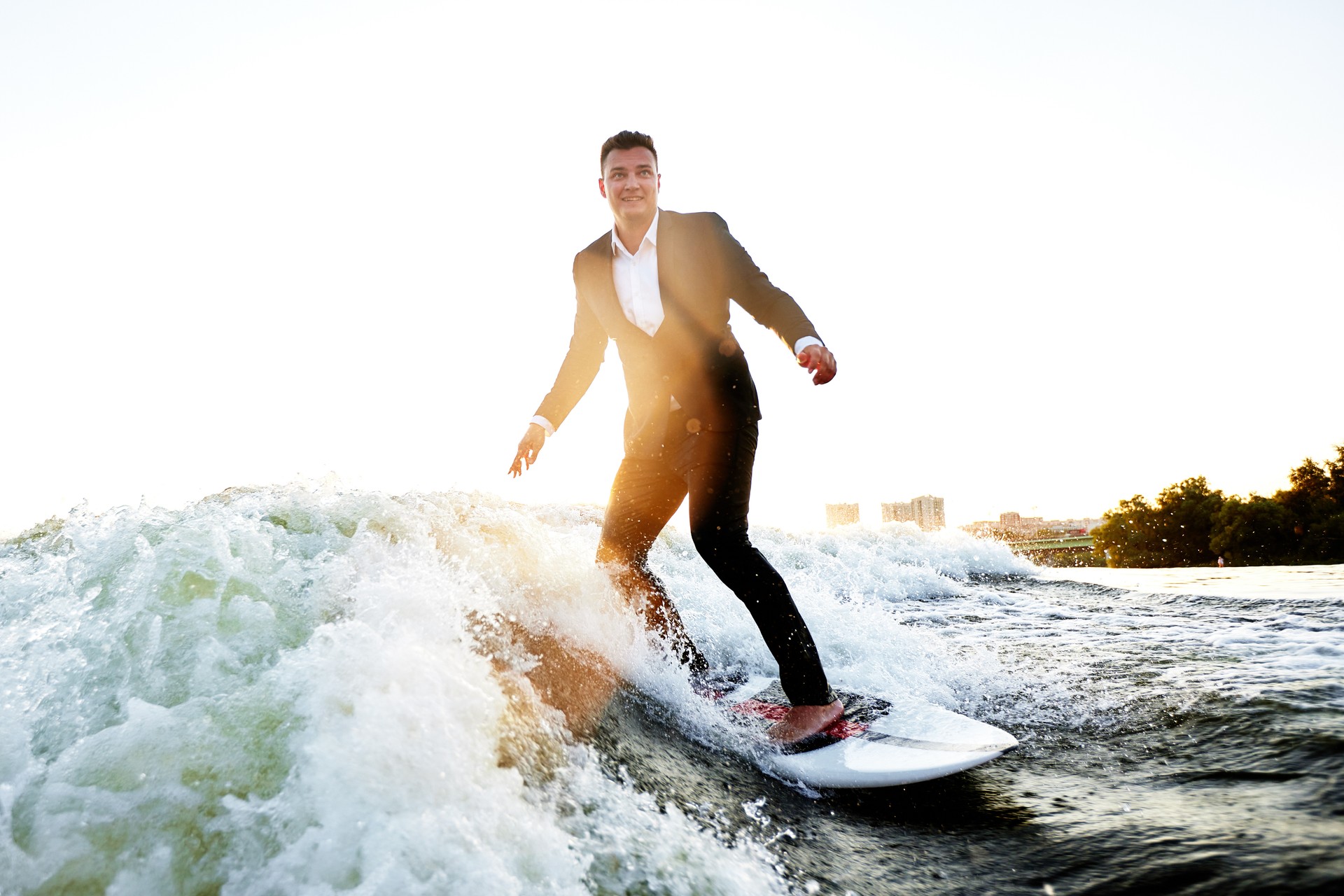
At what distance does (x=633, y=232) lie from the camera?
295 cm

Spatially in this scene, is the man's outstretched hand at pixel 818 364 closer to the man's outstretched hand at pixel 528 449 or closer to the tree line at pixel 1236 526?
the man's outstretched hand at pixel 528 449

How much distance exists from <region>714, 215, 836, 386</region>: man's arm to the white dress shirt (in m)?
0.28

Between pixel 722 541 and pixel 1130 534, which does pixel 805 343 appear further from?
pixel 1130 534

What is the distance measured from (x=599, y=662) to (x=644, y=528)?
60 cm

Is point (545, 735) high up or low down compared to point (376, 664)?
down

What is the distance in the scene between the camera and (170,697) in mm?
1706

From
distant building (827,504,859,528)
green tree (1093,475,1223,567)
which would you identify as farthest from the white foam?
green tree (1093,475,1223,567)

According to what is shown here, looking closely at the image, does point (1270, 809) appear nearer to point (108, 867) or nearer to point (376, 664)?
point (376, 664)

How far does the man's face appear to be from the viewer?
A: 2906 millimetres

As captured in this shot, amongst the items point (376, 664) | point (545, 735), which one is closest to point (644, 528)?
point (545, 735)

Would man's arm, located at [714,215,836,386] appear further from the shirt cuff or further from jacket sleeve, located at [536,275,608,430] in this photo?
jacket sleeve, located at [536,275,608,430]

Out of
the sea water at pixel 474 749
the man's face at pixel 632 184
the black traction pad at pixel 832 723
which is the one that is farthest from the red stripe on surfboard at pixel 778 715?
the man's face at pixel 632 184

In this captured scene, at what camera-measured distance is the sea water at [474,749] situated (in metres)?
1.36

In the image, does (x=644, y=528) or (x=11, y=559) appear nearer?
(x=11, y=559)
